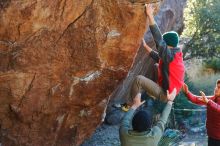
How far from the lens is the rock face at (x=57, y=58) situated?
707cm

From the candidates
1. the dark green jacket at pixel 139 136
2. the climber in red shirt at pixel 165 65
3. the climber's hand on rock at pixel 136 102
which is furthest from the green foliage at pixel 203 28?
the dark green jacket at pixel 139 136

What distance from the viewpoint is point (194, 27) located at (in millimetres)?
19594

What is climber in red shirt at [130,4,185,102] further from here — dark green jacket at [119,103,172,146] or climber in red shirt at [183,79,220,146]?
dark green jacket at [119,103,172,146]

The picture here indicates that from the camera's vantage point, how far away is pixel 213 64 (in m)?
20.6

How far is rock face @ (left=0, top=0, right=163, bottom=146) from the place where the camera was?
23.2ft

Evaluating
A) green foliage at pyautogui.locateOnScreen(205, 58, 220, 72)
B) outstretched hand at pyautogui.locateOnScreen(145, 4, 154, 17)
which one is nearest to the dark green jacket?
outstretched hand at pyautogui.locateOnScreen(145, 4, 154, 17)

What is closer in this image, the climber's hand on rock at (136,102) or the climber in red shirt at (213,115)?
the climber's hand on rock at (136,102)

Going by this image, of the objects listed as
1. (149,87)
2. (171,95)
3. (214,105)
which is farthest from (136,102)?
(214,105)

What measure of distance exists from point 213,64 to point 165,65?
1435 cm

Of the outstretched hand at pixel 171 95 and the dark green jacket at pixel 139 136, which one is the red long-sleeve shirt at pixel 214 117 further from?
the dark green jacket at pixel 139 136

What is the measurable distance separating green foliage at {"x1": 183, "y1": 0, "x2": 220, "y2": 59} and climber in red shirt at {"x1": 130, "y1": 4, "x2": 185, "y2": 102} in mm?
12212

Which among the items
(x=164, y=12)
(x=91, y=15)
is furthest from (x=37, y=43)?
(x=164, y=12)

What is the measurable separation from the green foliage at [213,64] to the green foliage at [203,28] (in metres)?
0.29

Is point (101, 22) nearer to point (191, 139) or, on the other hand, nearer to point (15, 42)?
point (15, 42)
